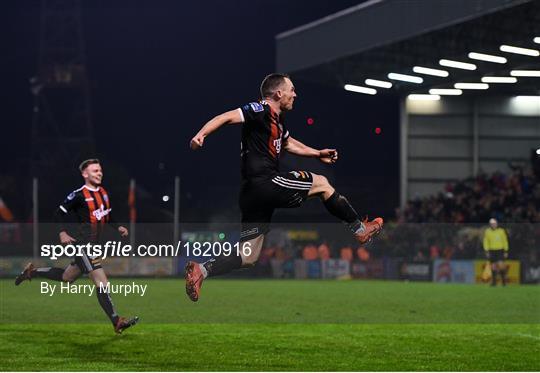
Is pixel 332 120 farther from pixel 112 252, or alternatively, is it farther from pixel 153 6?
pixel 112 252

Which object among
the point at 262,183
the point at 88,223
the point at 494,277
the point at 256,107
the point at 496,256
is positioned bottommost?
the point at 494,277

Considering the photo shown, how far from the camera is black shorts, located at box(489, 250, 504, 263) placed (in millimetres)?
32812

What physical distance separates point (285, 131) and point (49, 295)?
47.5 feet

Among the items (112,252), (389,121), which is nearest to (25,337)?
(112,252)

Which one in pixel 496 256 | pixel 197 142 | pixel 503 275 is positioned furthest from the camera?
pixel 503 275

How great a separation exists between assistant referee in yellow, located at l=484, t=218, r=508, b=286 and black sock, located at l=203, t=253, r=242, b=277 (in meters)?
22.4

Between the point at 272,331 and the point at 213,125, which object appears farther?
the point at 272,331

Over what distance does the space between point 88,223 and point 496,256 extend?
20.2 metres

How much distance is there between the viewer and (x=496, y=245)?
32594mm

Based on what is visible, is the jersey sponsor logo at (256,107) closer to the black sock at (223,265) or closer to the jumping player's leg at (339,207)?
the jumping player's leg at (339,207)

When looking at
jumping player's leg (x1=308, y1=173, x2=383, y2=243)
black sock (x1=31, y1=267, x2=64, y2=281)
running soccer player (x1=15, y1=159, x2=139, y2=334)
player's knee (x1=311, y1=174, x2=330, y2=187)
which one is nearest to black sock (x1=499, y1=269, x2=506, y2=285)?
running soccer player (x1=15, y1=159, x2=139, y2=334)

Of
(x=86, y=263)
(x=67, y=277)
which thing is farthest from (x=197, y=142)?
(x=67, y=277)

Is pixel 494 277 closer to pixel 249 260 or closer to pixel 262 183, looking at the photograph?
pixel 249 260

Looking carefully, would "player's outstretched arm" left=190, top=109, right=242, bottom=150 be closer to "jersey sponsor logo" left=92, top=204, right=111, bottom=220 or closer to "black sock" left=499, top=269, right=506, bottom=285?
"jersey sponsor logo" left=92, top=204, right=111, bottom=220
